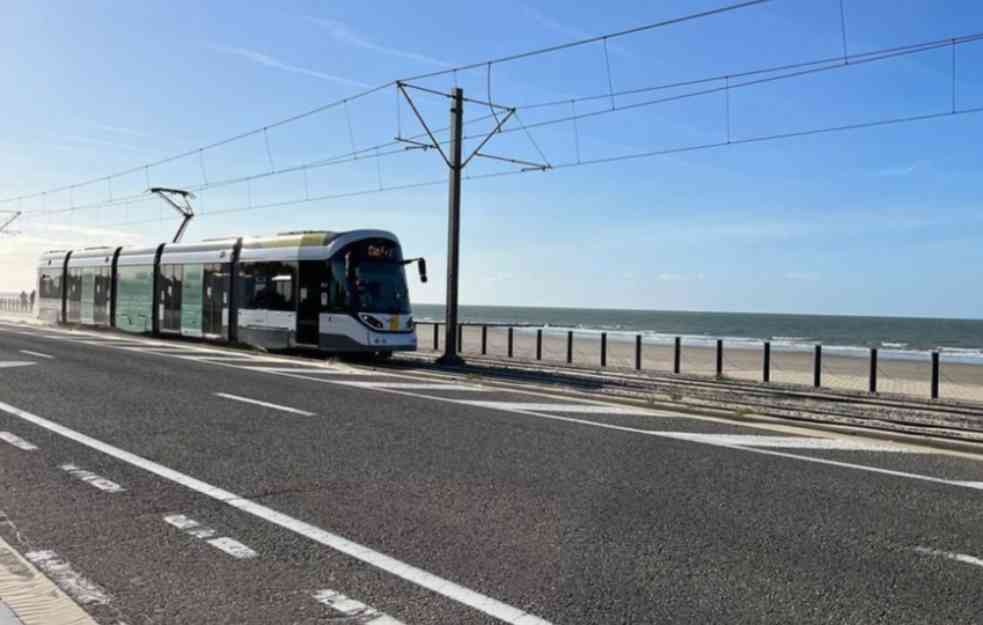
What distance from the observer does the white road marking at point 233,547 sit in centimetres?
452

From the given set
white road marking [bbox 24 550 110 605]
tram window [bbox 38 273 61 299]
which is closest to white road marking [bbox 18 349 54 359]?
white road marking [bbox 24 550 110 605]

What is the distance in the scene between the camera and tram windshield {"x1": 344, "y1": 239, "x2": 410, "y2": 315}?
18.4 metres

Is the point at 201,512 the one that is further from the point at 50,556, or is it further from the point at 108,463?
the point at 108,463

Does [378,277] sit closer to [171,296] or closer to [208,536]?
[171,296]

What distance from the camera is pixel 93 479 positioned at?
20.6 ft

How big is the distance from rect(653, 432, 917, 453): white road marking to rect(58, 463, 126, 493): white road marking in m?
5.48

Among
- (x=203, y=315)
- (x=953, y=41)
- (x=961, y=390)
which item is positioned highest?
(x=953, y=41)

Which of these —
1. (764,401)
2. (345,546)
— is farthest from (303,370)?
(345,546)

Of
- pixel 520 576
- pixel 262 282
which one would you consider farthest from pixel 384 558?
pixel 262 282

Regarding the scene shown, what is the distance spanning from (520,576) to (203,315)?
20210 millimetres

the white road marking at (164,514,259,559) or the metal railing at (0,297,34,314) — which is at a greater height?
the metal railing at (0,297,34,314)

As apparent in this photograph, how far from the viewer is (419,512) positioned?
546cm

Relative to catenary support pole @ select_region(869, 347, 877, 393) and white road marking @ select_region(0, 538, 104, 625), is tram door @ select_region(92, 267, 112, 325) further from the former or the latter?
white road marking @ select_region(0, 538, 104, 625)

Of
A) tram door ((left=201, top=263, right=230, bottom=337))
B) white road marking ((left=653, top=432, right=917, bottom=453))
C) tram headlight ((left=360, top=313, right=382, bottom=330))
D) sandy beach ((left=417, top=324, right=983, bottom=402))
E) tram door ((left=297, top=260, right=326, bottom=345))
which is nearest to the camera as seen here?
white road marking ((left=653, top=432, right=917, bottom=453))
